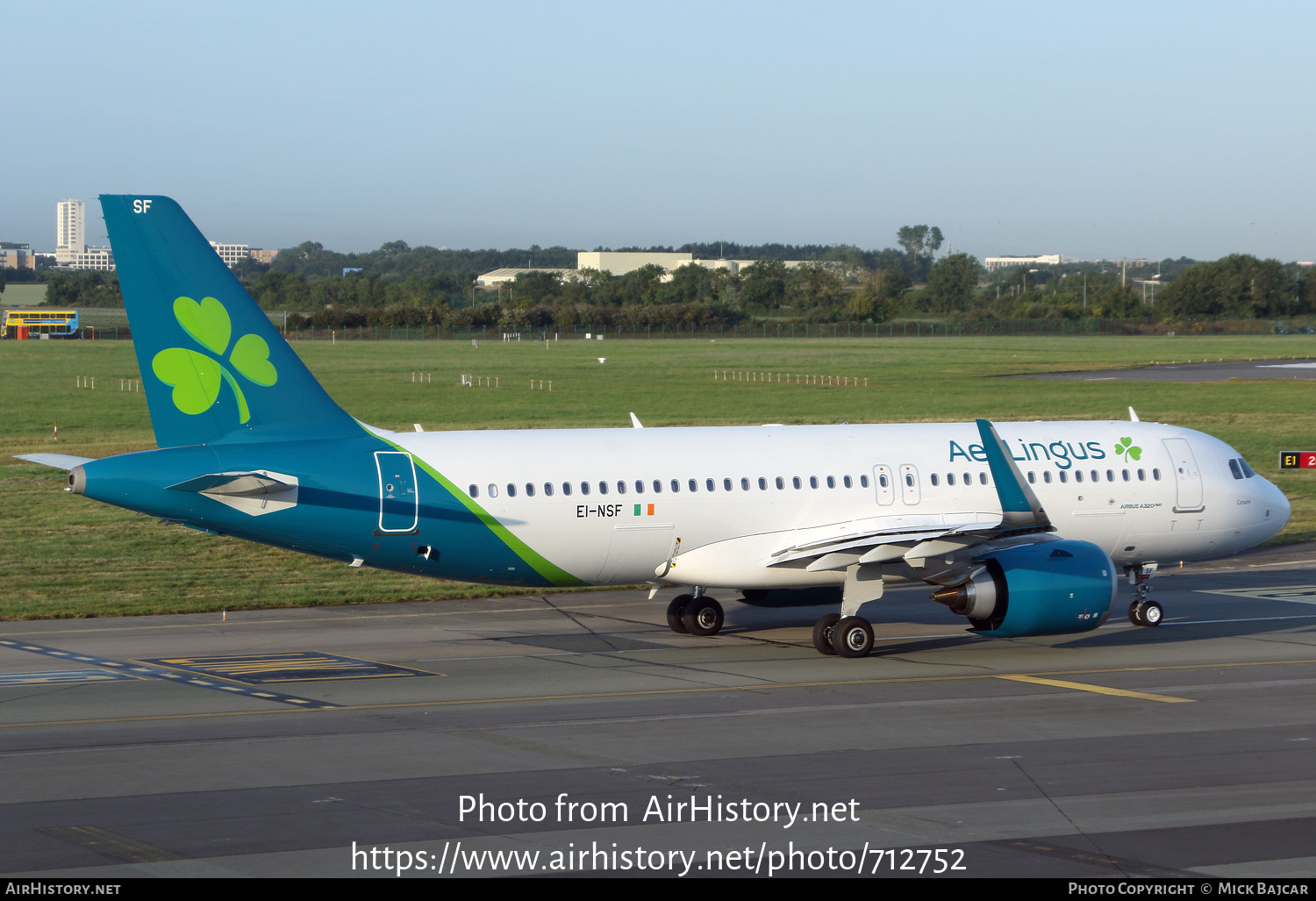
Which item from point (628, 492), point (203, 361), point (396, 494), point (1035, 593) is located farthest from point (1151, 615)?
point (203, 361)

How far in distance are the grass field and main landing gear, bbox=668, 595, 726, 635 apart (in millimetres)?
6943

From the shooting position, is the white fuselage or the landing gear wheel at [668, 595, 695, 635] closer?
the white fuselage

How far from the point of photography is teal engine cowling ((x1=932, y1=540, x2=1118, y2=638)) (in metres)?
25.4

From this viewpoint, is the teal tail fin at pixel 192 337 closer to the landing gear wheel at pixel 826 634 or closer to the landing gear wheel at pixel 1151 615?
the landing gear wheel at pixel 826 634

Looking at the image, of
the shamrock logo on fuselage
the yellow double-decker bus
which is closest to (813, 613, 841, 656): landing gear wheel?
the shamrock logo on fuselage

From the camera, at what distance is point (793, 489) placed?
90.2 feet

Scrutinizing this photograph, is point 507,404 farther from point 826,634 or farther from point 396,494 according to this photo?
point 396,494

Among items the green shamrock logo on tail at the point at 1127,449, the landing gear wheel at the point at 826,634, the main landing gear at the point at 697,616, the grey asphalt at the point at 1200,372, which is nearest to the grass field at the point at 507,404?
the grey asphalt at the point at 1200,372

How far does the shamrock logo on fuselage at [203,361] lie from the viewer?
79.0 ft

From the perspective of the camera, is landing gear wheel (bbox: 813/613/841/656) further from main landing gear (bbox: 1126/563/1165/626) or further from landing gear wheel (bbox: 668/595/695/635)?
main landing gear (bbox: 1126/563/1165/626)

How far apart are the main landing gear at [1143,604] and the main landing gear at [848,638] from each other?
6.47 m

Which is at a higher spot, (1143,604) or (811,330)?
(811,330)

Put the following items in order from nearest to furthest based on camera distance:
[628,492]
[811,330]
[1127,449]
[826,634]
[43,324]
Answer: [826,634]
[628,492]
[1127,449]
[43,324]
[811,330]

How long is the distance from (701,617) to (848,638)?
138 inches
